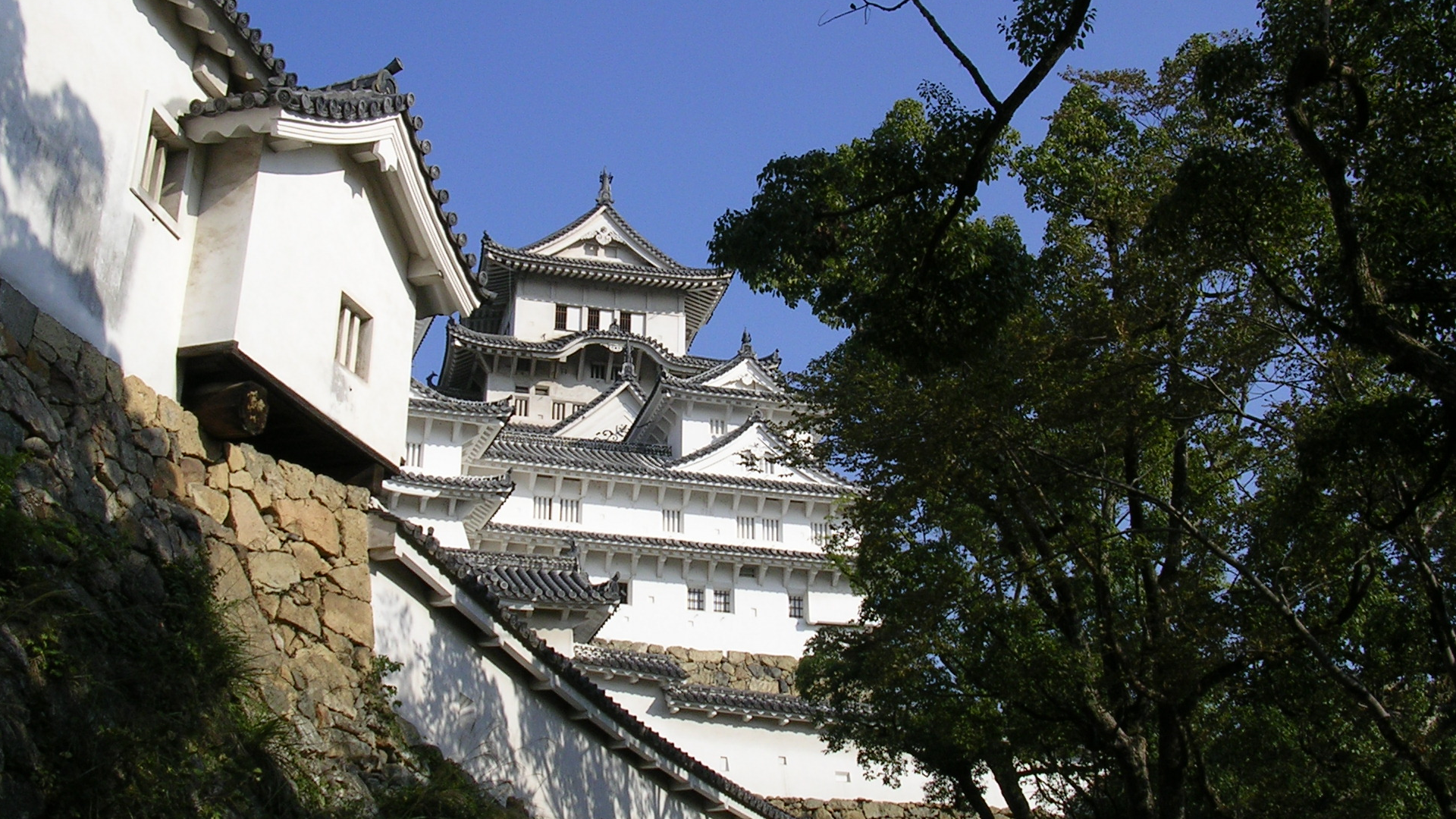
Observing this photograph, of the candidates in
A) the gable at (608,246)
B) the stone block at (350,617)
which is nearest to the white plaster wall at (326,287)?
the stone block at (350,617)

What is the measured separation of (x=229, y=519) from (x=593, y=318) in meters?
45.4

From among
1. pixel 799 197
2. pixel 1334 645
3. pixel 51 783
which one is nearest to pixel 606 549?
pixel 1334 645

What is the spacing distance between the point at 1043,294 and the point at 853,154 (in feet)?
11.4

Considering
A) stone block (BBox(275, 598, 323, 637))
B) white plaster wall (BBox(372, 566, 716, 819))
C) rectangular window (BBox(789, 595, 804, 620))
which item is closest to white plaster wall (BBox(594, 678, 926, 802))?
rectangular window (BBox(789, 595, 804, 620))

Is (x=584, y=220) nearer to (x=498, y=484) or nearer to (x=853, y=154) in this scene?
(x=498, y=484)

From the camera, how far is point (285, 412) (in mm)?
10969

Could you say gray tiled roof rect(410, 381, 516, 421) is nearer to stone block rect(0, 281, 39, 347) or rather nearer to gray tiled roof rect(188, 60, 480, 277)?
gray tiled roof rect(188, 60, 480, 277)

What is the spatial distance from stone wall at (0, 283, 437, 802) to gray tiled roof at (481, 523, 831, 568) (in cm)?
2412

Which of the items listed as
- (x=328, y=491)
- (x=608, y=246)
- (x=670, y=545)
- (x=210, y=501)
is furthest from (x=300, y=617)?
(x=608, y=246)

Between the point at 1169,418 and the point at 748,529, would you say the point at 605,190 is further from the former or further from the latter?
the point at 1169,418

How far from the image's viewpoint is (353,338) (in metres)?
12.2

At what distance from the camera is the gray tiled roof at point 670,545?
3594 cm

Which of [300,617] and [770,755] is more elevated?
[770,755]

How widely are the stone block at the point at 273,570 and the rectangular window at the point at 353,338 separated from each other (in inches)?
78.0
